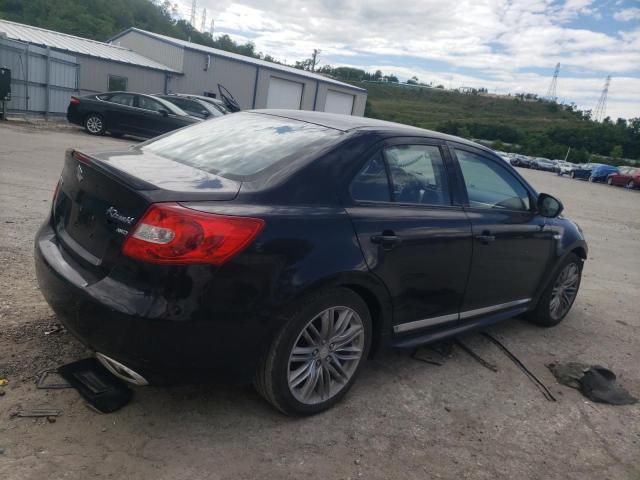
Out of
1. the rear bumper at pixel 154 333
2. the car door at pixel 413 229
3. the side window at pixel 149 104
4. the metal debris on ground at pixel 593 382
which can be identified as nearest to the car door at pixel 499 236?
the car door at pixel 413 229

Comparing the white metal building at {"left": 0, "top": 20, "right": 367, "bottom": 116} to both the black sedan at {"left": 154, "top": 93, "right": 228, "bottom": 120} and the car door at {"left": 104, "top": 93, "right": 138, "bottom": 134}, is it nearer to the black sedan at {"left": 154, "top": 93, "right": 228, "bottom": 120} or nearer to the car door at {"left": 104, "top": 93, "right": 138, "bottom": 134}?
the car door at {"left": 104, "top": 93, "right": 138, "bottom": 134}

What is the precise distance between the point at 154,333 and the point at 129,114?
14473 mm

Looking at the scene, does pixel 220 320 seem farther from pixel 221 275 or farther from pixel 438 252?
pixel 438 252

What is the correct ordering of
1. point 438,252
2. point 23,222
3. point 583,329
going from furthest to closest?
point 23,222 → point 583,329 → point 438,252

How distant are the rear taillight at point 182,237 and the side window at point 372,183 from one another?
84 centimetres

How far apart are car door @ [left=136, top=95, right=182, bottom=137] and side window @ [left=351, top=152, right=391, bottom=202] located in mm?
13242

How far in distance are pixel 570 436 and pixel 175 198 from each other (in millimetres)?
2641

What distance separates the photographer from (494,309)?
397cm

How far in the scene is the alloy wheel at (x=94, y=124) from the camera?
15430 millimetres

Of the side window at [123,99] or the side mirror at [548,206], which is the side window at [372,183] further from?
the side window at [123,99]

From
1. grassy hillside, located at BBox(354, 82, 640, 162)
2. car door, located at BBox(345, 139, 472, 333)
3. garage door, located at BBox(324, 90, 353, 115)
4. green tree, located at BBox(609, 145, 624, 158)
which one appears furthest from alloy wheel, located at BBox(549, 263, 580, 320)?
green tree, located at BBox(609, 145, 624, 158)

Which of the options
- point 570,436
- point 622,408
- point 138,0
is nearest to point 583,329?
point 622,408

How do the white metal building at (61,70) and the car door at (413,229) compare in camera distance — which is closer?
the car door at (413,229)

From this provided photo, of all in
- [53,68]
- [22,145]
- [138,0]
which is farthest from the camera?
[138,0]
